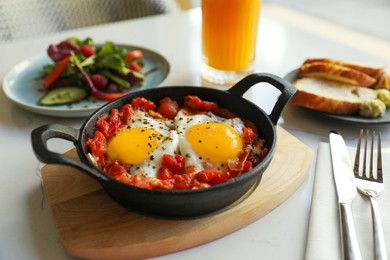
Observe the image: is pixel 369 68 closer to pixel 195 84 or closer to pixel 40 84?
pixel 195 84

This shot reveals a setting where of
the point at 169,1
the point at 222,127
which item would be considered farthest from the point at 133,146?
the point at 169,1

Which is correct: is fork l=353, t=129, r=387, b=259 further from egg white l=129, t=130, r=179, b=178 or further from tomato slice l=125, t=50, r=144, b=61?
tomato slice l=125, t=50, r=144, b=61

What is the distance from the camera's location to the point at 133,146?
3.99 feet

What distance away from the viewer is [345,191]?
120 cm

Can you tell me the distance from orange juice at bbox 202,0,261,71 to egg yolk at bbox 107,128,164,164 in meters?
0.75

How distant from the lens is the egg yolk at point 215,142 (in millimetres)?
1219

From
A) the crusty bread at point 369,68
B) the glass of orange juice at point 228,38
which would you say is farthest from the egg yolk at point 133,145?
the crusty bread at point 369,68

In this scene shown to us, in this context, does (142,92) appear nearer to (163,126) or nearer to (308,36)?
(163,126)

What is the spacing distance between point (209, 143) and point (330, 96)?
665 mm

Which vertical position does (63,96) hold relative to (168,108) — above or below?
below

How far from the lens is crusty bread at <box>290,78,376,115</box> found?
Result: 1.56 metres

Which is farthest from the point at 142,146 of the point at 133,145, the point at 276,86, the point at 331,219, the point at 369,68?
the point at 369,68

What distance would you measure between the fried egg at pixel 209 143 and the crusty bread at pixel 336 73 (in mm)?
615

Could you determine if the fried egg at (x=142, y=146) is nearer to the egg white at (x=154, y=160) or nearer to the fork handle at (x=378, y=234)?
the egg white at (x=154, y=160)
